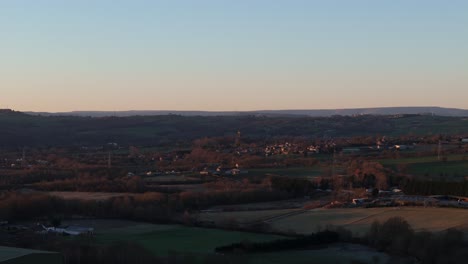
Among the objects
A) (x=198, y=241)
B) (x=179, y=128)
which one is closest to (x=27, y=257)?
(x=198, y=241)

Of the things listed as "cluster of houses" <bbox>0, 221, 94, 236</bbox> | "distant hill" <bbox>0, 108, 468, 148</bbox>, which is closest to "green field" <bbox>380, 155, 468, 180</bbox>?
"cluster of houses" <bbox>0, 221, 94, 236</bbox>

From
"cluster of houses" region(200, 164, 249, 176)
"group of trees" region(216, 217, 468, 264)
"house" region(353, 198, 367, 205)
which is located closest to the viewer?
"group of trees" region(216, 217, 468, 264)

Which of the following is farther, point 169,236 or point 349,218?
point 349,218

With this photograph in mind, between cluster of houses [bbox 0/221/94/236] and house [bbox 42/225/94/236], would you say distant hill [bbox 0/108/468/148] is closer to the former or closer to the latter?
cluster of houses [bbox 0/221/94/236]

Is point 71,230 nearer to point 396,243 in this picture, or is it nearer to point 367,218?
point 367,218

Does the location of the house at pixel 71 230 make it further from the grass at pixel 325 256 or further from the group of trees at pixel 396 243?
the grass at pixel 325 256

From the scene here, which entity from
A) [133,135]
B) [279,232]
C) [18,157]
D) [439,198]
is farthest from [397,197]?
[133,135]
